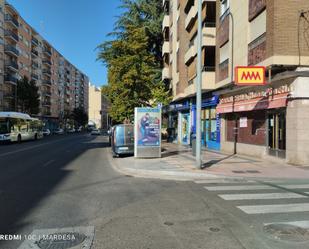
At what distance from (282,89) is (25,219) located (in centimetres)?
1245

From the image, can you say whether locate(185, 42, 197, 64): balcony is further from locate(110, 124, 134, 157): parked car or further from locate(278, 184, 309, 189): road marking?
locate(278, 184, 309, 189): road marking

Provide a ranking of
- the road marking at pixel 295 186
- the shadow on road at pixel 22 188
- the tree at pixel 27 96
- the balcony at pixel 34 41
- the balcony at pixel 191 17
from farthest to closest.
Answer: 1. the balcony at pixel 34 41
2. the tree at pixel 27 96
3. the balcony at pixel 191 17
4. the road marking at pixel 295 186
5. the shadow on road at pixel 22 188

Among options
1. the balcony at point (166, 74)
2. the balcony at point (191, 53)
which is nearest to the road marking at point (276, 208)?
the balcony at point (191, 53)

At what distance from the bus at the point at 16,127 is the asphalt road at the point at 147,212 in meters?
26.7

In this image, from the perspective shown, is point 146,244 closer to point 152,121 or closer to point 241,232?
point 241,232

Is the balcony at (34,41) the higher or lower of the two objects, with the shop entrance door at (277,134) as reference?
higher

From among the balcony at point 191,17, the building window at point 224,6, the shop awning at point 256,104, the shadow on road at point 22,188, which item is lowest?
the shadow on road at point 22,188

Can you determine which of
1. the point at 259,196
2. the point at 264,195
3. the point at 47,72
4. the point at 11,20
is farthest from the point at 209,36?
the point at 47,72

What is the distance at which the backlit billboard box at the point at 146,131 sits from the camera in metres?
18.2

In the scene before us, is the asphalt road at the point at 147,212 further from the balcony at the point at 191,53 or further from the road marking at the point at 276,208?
the balcony at the point at 191,53

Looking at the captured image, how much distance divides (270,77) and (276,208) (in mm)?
9481

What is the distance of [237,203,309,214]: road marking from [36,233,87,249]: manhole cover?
341cm

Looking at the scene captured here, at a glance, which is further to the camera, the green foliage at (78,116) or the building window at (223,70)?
the green foliage at (78,116)

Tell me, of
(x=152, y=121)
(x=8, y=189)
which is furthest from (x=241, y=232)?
(x=152, y=121)
